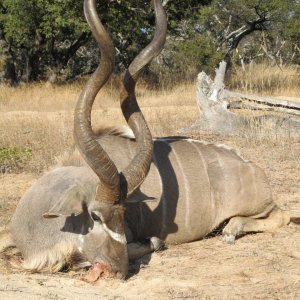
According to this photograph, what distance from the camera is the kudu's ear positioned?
10.4ft

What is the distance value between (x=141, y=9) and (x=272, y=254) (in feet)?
34.8

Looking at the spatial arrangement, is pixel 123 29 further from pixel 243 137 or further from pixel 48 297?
pixel 48 297

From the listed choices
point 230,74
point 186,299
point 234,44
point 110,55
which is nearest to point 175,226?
point 186,299

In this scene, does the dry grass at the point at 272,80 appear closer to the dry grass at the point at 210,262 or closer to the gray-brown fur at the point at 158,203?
the dry grass at the point at 210,262

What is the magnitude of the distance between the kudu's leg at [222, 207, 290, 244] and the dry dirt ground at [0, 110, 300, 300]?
2.1 inches

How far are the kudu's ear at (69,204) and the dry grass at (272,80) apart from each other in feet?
27.8

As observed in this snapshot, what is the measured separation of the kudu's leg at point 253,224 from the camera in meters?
4.10

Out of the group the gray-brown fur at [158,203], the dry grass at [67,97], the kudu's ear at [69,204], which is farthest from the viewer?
the dry grass at [67,97]

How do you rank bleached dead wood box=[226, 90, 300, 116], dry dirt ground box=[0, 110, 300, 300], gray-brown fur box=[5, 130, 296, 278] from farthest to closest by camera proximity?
bleached dead wood box=[226, 90, 300, 116]
gray-brown fur box=[5, 130, 296, 278]
dry dirt ground box=[0, 110, 300, 300]

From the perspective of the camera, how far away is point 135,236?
3854 mm

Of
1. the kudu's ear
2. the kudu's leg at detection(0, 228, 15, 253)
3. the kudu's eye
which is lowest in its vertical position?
the kudu's leg at detection(0, 228, 15, 253)

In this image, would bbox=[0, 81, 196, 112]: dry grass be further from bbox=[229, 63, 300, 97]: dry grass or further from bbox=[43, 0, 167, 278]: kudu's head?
bbox=[43, 0, 167, 278]: kudu's head

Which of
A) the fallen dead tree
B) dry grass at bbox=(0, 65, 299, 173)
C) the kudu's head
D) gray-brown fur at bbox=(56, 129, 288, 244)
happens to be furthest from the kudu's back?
the fallen dead tree

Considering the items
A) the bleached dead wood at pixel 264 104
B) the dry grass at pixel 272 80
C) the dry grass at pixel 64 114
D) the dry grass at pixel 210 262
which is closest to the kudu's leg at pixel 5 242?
the dry grass at pixel 210 262
